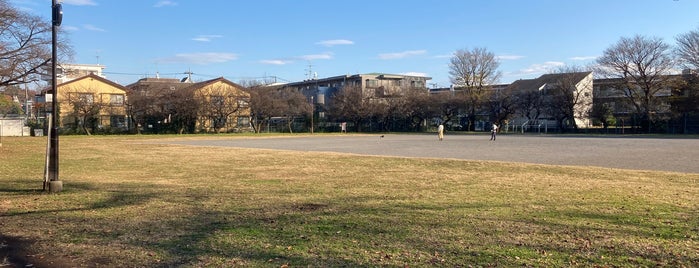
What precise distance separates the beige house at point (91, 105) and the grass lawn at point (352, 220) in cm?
4524

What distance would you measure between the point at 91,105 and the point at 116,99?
5532 millimetres

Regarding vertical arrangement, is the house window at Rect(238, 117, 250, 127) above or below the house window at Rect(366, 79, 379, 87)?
below

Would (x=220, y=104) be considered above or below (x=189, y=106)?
above

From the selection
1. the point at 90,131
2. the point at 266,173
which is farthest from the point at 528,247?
the point at 90,131

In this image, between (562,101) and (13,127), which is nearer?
(13,127)

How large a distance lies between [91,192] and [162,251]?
5.19 m

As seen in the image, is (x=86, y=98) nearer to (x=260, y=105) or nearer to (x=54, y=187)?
(x=260, y=105)

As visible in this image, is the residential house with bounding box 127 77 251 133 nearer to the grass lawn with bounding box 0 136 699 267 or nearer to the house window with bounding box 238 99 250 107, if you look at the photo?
the house window with bounding box 238 99 250 107

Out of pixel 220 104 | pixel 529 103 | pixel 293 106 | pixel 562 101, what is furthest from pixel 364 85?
pixel 562 101

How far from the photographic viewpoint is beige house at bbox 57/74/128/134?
51.7m

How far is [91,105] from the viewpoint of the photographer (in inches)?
2046

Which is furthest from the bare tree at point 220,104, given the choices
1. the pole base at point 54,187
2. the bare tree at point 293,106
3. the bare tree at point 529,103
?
the pole base at point 54,187

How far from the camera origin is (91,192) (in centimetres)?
921

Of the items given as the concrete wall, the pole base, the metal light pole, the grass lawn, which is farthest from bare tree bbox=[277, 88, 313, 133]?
the pole base
